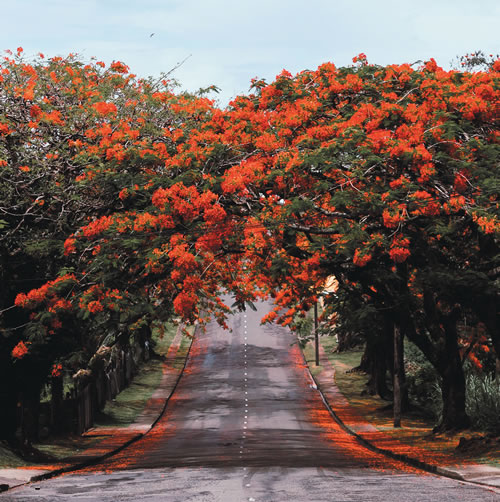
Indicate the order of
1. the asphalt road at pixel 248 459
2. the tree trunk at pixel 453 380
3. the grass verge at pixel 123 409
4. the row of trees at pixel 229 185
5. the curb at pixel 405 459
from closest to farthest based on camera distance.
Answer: the asphalt road at pixel 248 459 < the curb at pixel 405 459 < the row of trees at pixel 229 185 < the grass verge at pixel 123 409 < the tree trunk at pixel 453 380

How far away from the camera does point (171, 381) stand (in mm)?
48969

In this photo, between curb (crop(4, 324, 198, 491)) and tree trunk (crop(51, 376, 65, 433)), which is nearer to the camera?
curb (crop(4, 324, 198, 491))

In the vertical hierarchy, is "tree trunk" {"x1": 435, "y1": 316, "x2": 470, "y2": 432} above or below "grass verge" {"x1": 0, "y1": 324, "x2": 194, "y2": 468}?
above

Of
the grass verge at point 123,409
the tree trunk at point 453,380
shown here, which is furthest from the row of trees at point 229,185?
the tree trunk at point 453,380

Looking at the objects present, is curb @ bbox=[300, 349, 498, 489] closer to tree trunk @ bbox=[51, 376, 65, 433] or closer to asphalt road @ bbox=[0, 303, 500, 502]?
asphalt road @ bbox=[0, 303, 500, 502]

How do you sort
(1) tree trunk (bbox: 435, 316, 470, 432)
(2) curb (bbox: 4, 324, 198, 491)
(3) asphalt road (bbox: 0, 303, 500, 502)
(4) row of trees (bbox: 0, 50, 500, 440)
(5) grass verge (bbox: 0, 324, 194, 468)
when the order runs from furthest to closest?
1. (1) tree trunk (bbox: 435, 316, 470, 432)
2. (5) grass verge (bbox: 0, 324, 194, 468)
3. (2) curb (bbox: 4, 324, 198, 491)
4. (4) row of trees (bbox: 0, 50, 500, 440)
5. (3) asphalt road (bbox: 0, 303, 500, 502)

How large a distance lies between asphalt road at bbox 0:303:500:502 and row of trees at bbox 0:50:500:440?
3.80 m

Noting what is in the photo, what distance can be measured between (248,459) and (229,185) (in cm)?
776

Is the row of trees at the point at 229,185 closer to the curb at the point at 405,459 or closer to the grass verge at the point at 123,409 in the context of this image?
the grass verge at the point at 123,409

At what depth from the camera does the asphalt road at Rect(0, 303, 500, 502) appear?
1451cm

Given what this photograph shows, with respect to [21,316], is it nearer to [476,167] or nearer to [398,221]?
[398,221]


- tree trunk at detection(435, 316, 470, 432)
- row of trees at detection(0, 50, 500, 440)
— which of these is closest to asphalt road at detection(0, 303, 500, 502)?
tree trunk at detection(435, 316, 470, 432)

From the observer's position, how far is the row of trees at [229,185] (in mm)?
18359

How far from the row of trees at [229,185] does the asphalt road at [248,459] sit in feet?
12.5
